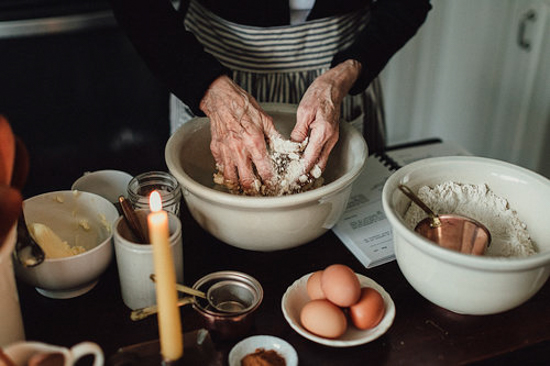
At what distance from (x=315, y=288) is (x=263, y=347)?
0.12 m

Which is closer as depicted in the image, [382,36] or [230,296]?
[230,296]

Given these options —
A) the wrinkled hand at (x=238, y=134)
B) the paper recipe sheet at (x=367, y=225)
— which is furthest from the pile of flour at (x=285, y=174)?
the paper recipe sheet at (x=367, y=225)

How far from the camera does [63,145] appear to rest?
2129 millimetres

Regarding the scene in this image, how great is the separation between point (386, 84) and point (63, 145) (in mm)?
1400

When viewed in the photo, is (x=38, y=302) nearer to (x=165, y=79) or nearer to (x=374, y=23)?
(x=165, y=79)

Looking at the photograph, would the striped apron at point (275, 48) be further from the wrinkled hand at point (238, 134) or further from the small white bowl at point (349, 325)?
the small white bowl at point (349, 325)

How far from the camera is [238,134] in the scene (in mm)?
948

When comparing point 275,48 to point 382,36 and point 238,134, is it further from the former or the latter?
point 238,134

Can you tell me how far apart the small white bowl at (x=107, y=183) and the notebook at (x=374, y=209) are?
1.37 ft

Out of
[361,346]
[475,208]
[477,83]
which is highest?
[475,208]

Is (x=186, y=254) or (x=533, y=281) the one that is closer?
(x=533, y=281)

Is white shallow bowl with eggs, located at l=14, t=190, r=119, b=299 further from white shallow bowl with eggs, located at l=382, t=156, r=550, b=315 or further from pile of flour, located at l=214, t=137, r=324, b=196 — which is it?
white shallow bowl with eggs, located at l=382, t=156, r=550, b=315

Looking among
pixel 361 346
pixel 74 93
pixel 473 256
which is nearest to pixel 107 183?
pixel 361 346

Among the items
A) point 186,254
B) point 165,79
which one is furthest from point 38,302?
point 165,79
